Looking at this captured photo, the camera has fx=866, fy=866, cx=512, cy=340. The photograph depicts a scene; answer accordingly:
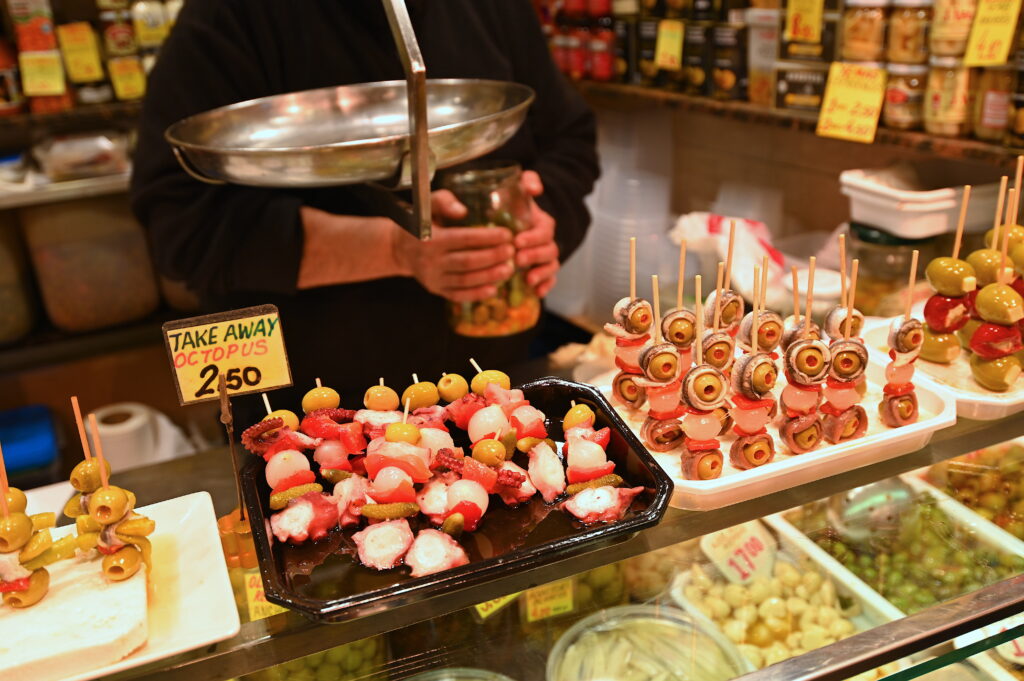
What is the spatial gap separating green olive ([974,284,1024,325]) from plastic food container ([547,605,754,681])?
601 millimetres

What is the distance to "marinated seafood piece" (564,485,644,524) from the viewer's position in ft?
3.11

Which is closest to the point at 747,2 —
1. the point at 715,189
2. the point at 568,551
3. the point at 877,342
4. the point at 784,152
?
the point at 784,152

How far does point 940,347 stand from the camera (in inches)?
50.8

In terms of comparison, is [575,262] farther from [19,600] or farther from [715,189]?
[19,600]

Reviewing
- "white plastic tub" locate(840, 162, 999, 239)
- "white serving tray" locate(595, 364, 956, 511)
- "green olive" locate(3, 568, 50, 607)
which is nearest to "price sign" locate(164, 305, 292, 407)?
"green olive" locate(3, 568, 50, 607)

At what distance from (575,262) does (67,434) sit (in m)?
1.93

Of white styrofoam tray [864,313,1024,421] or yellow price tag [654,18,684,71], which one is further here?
yellow price tag [654,18,684,71]

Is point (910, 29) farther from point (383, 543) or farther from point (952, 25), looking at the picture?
point (383, 543)

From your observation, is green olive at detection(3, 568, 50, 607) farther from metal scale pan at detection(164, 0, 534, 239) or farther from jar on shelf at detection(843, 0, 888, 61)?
jar on shelf at detection(843, 0, 888, 61)

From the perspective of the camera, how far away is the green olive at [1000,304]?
1204 mm

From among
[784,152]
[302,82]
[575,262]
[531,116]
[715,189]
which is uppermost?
[302,82]

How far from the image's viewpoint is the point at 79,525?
0.91 metres

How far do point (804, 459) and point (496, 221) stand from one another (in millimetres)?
749

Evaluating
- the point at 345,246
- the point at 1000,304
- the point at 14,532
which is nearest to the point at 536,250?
the point at 345,246
